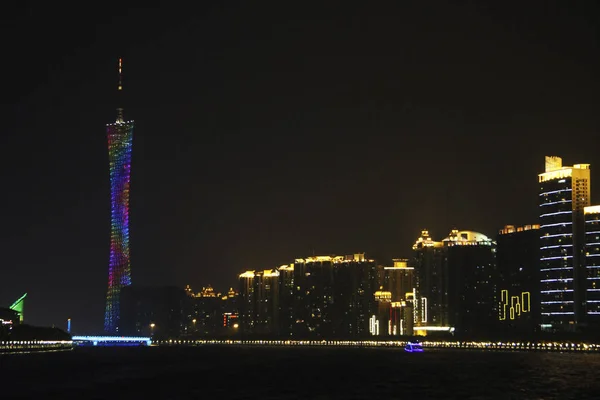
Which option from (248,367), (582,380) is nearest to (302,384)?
(582,380)

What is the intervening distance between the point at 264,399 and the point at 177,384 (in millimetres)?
23779

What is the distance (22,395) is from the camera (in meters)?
97.4

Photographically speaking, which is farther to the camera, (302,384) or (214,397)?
(302,384)

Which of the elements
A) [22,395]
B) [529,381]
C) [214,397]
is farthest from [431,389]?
[22,395]

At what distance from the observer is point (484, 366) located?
15638cm

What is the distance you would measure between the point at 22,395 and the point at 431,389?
137 ft

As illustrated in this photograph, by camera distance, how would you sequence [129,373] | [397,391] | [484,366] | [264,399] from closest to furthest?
1. [264,399]
2. [397,391]
3. [129,373]
4. [484,366]

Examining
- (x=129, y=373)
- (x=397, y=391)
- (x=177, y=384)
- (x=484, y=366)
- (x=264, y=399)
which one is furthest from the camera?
(x=484, y=366)

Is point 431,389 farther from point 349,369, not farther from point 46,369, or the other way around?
point 46,369

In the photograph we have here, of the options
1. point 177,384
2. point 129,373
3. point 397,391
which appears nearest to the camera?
point 397,391

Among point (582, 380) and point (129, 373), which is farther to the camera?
point (129, 373)

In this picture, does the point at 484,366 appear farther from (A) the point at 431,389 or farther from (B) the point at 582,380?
(A) the point at 431,389

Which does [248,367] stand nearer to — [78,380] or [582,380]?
[78,380]

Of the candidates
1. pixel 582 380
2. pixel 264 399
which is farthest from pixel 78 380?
pixel 582 380
